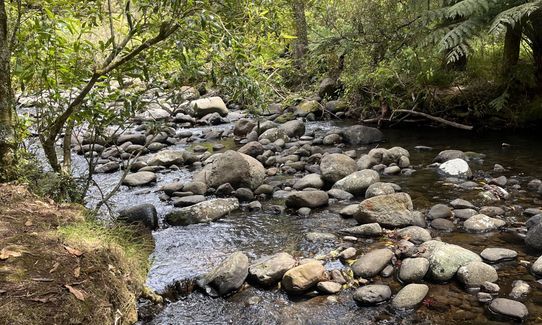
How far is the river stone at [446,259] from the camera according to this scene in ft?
12.4

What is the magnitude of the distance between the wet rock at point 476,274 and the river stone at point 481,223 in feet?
3.22

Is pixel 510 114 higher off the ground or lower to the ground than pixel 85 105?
lower

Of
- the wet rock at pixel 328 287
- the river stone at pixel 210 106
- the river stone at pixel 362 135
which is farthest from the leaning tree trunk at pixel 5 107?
the river stone at pixel 210 106

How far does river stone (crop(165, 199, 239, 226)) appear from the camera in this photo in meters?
5.32

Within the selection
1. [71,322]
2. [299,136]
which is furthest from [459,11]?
[71,322]

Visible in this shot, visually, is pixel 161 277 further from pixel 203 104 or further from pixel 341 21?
pixel 203 104

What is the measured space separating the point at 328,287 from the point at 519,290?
4.76ft

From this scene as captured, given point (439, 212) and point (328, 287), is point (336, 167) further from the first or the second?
point (328, 287)

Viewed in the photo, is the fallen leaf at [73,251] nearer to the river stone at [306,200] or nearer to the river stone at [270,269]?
the river stone at [270,269]

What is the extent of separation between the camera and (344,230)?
16.0 feet

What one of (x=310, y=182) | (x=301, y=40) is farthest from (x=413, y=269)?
Answer: (x=301, y=40)

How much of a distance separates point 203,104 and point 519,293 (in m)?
9.79

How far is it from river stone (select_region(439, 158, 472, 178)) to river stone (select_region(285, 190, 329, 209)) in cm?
200

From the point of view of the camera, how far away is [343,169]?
663cm
